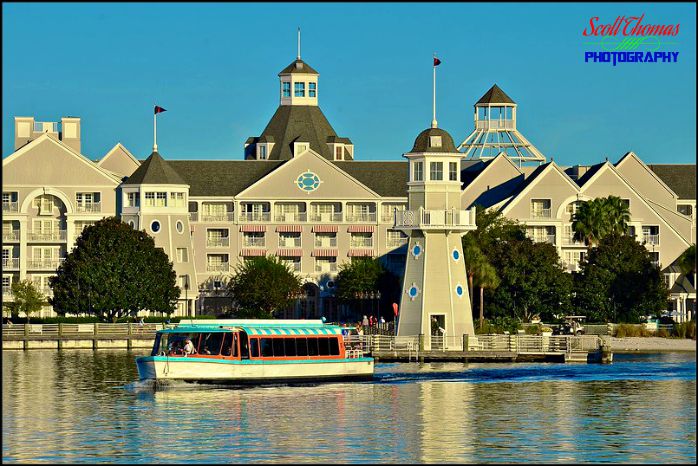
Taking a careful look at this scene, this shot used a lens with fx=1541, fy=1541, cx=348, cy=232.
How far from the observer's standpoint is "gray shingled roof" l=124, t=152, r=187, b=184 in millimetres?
125750

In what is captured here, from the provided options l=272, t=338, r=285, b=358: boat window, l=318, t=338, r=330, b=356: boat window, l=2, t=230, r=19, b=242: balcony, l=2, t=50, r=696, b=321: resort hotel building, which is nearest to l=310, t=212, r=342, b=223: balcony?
l=2, t=50, r=696, b=321: resort hotel building

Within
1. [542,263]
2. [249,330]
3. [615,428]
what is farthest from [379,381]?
[542,263]

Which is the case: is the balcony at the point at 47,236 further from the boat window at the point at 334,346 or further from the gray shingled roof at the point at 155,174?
the boat window at the point at 334,346

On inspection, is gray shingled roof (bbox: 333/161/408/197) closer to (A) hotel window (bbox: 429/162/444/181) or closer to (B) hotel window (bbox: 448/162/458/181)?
(B) hotel window (bbox: 448/162/458/181)

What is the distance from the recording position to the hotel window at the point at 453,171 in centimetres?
8550

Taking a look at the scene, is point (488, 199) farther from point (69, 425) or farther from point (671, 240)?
point (69, 425)

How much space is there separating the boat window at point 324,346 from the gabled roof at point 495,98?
87.6 meters

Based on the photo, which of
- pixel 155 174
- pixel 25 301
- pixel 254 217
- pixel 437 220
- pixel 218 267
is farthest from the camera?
pixel 254 217

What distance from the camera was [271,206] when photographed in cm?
13412

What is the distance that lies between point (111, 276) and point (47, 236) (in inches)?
753

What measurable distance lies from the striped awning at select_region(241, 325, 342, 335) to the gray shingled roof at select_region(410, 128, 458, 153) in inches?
627

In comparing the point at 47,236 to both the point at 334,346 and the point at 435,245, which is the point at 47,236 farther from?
the point at 334,346

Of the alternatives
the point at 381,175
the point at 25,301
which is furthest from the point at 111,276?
the point at 381,175

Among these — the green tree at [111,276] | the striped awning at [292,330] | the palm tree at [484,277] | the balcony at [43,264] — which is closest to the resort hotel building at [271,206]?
the balcony at [43,264]
